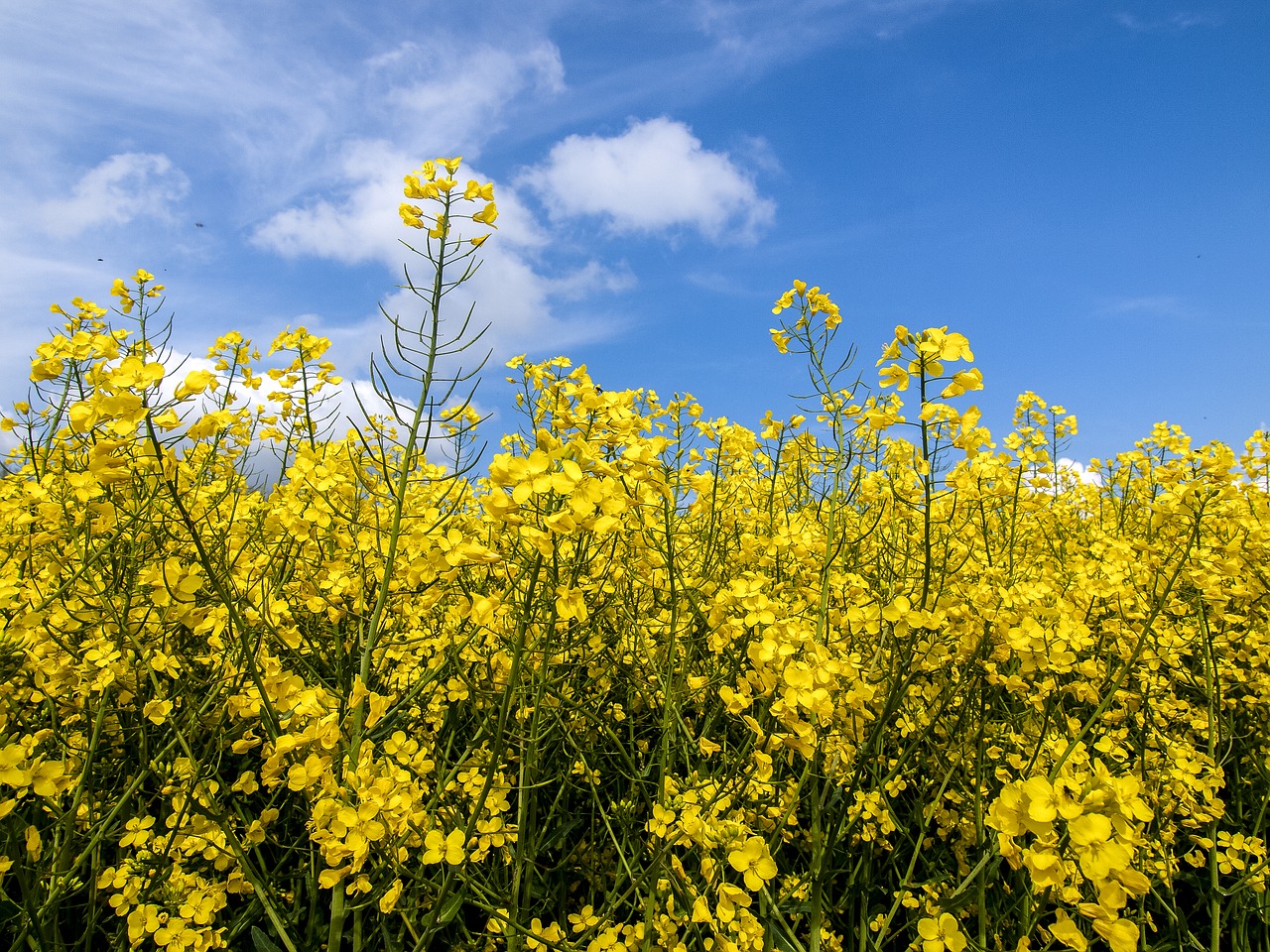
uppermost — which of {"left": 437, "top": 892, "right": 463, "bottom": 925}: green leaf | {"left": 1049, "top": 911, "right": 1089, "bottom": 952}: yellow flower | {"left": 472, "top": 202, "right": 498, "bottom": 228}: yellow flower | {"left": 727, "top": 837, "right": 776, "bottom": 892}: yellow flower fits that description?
{"left": 472, "top": 202, "right": 498, "bottom": 228}: yellow flower

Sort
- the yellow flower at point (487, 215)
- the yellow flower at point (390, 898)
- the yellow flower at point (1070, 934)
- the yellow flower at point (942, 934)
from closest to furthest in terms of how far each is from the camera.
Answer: the yellow flower at point (1070, 934)
the yellow flower at point (942, 934)
the yellow flower at point (390, 898)
the yellow flower at point (487, 215)

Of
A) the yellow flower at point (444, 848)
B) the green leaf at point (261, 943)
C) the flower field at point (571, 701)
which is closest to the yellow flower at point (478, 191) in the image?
the flower field at point (571, 701)

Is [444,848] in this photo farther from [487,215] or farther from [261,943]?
[487,215]

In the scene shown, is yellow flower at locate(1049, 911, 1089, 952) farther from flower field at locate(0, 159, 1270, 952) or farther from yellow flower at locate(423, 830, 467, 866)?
yellow flower at locate(423, 830, 467, 866)

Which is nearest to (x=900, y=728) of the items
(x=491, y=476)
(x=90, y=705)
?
(x=491, y=476)

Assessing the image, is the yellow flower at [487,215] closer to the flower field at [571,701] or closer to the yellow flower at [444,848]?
the flower field at [571,701]

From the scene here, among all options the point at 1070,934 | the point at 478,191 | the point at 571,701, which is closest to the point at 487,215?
the point at 478,191

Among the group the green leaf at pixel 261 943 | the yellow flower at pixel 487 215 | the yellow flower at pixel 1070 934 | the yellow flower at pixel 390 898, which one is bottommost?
the green leaf at pixel 261 943

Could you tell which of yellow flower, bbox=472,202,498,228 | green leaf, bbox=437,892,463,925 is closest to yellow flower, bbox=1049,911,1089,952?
green leaf, bbox=437,892,463,925

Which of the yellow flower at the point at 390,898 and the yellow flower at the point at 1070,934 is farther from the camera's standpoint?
the yellow flower at the point at 390,898

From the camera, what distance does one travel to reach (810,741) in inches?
70.3

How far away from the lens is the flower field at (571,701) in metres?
1.60

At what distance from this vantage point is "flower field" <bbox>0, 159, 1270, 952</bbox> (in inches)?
62.8

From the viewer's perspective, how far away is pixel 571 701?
233cm
